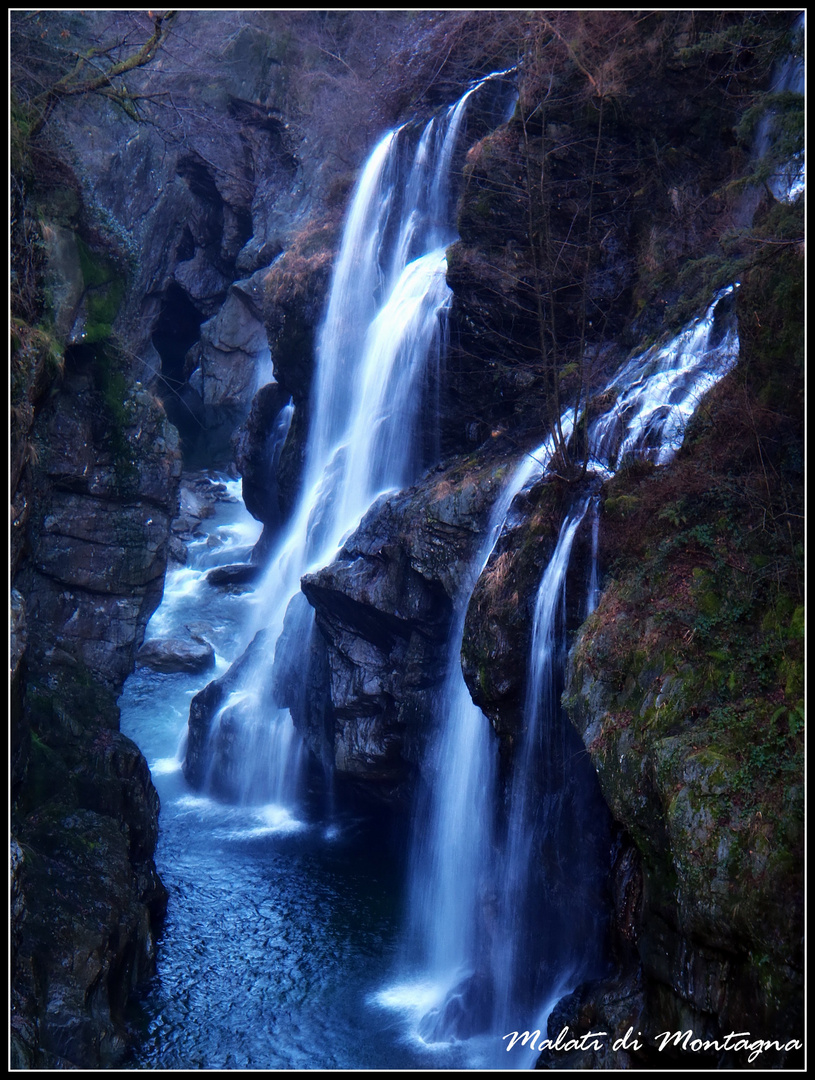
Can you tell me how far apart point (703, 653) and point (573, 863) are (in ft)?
11.8

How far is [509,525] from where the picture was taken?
1160 cm

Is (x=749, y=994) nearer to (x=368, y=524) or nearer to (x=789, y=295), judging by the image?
(x=789, y=295)

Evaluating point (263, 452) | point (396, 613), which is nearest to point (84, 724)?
point (396, 613)

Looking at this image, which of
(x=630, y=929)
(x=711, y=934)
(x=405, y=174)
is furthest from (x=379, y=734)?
(x=405, y=174)

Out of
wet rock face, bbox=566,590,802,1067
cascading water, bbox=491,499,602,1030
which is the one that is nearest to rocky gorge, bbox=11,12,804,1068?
wet rock face, bbox=566,590,802,1067

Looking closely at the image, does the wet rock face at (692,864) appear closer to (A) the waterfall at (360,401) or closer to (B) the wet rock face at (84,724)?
(B) the wet rock face at (84,724)

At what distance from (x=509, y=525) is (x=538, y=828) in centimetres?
407

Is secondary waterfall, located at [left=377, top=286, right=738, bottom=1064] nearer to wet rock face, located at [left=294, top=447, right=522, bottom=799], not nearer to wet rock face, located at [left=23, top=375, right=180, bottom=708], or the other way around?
wet rock face, located at [left=294, top=447, right=522, bottom=799]

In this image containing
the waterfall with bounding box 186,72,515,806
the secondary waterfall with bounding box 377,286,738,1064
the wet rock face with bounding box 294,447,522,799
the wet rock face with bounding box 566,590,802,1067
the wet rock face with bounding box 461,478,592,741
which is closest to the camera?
the wet rock face with bounding box 566,590,802,1067

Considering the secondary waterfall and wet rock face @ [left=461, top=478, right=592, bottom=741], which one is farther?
wet rock face @ [left=461, top=478, right=592, bottom=741]

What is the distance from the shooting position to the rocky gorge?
7273 mm

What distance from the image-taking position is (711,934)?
21.3 feet

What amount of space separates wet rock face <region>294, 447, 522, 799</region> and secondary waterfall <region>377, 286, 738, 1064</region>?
34.6 inches

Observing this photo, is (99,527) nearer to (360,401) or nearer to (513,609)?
(360,401)
